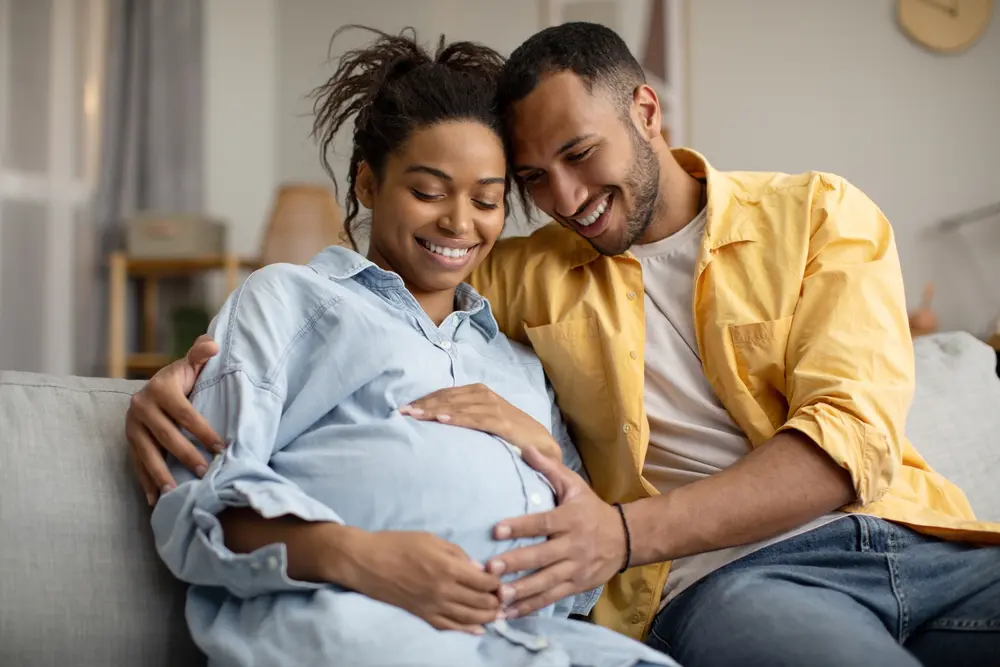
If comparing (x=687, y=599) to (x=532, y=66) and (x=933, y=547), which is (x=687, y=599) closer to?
(x=933, y=547)

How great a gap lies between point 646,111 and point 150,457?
100cm

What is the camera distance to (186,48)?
14.6 feet

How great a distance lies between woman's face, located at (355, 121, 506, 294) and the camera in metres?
1.34

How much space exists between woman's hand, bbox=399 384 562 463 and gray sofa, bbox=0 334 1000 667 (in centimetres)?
36

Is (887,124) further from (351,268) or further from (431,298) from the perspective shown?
(351,268)

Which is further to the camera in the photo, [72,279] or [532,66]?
[72,279]

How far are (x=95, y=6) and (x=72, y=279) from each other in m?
1.23

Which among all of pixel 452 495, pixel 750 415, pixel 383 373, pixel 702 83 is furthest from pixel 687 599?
pixel 702 83

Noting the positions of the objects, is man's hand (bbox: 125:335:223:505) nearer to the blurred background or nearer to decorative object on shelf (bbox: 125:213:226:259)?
the blurred background

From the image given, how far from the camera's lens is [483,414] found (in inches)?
46.7

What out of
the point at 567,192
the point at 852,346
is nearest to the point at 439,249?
the point at 567,192

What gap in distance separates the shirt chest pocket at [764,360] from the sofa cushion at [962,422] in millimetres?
317

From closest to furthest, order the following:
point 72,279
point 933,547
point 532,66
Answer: point 933,547 → point 532,66 → point 72,279

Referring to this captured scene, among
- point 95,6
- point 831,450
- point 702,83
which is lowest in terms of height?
point 831,450
